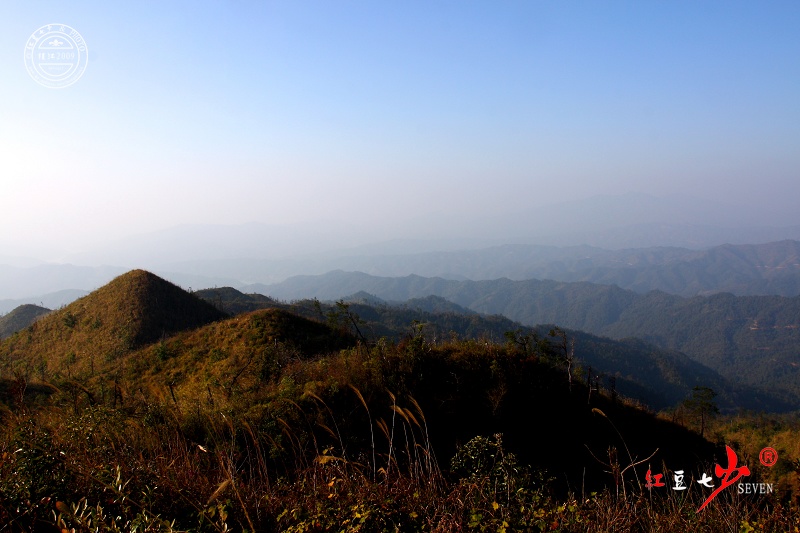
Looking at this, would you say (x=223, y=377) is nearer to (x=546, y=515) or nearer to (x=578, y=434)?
(x=578, y=434)

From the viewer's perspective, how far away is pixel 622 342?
16038 cm

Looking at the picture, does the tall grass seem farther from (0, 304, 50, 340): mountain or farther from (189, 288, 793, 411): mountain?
(189, 288, 793, 411): mountain

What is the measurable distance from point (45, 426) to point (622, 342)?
183 meters

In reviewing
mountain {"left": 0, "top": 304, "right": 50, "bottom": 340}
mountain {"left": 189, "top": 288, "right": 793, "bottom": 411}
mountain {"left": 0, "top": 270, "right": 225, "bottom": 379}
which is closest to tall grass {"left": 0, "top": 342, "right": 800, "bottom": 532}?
mountain {"left": 0, "top": 270, "right": 225, "bottom": 379}

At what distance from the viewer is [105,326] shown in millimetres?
27203

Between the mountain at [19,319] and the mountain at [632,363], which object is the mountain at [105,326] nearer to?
the mountain at [19,319]

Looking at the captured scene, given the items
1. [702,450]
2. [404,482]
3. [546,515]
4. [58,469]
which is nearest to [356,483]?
[404,482]

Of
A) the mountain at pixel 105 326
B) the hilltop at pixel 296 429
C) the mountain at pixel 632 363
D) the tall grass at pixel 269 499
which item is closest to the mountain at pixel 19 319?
the mountain at pixel 105 326

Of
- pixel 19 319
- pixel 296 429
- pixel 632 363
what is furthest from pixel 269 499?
pixel 632 363

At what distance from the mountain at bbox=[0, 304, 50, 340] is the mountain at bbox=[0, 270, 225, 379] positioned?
169 feet

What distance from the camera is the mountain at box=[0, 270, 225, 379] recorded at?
2477 centimetres

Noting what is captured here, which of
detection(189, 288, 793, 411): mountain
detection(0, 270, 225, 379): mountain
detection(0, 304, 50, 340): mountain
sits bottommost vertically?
detection(189, 288, 793, 411): mountain

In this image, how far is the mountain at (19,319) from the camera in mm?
67594

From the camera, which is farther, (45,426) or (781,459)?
(781,459)
